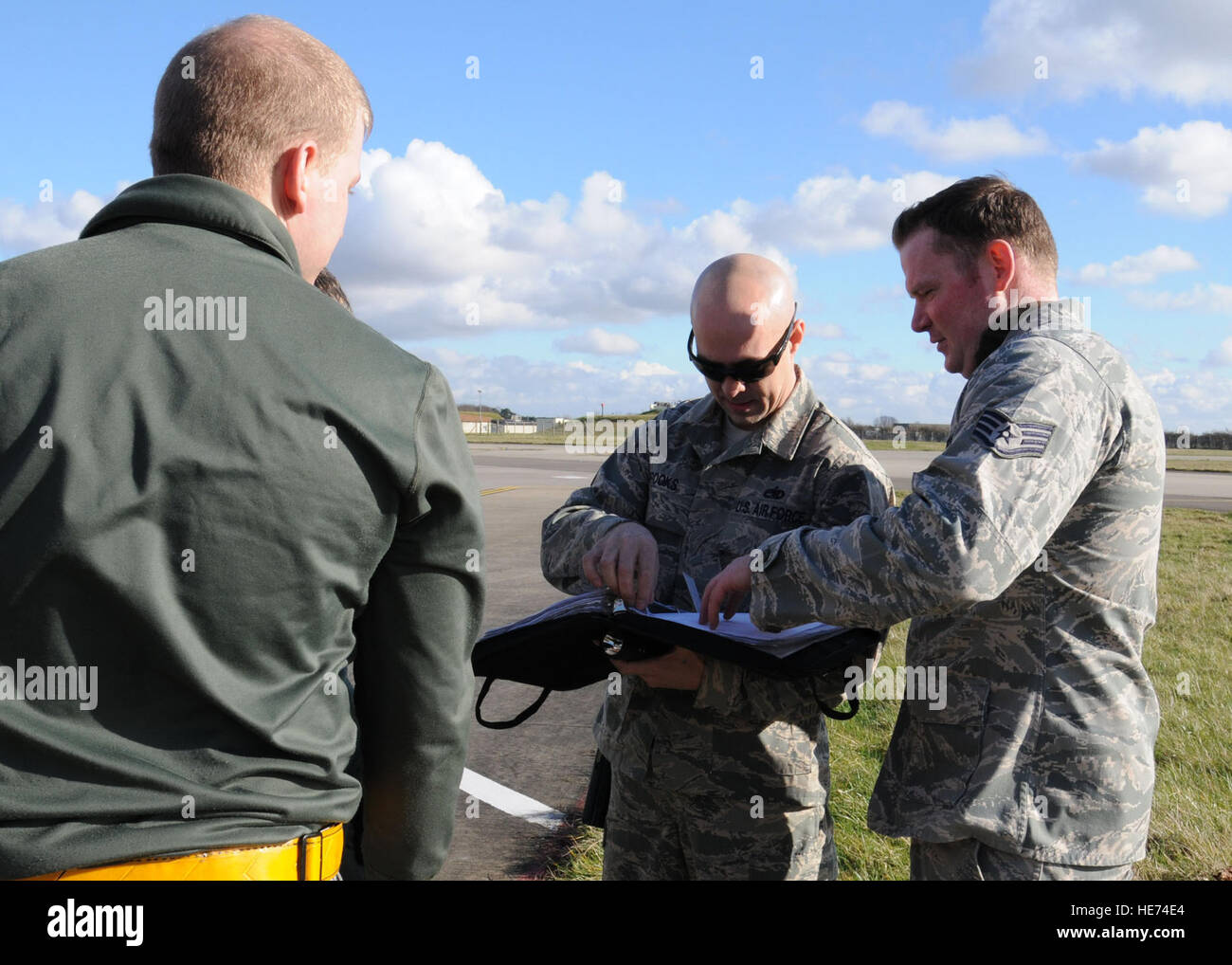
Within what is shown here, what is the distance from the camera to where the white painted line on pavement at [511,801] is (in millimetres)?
4547

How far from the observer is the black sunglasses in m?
2.73

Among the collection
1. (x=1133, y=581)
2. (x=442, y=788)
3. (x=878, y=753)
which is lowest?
(x=878, y=753)

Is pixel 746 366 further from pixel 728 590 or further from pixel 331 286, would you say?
pixel 331 286

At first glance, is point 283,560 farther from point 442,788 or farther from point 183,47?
point 183,47

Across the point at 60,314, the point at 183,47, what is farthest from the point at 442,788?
the point at 183,47

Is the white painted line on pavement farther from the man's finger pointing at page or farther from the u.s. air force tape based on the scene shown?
the u.s. air force tape

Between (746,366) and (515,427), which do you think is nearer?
(746,366)

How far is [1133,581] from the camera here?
2.08 m

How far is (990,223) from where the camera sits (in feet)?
7.47

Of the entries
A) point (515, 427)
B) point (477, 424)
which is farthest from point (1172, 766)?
point (515, 427)

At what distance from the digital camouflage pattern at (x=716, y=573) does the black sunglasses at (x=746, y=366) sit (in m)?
0.18

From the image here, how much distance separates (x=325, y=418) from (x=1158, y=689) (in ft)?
21.8

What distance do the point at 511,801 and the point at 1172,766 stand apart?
3.56 metres

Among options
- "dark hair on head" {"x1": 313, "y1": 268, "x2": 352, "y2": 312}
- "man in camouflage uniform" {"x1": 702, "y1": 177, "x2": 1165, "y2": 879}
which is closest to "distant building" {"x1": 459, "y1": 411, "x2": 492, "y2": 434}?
"dark hair on head" {"x1": 313, "y1": 268, "x2": 352, "y2": 312}
